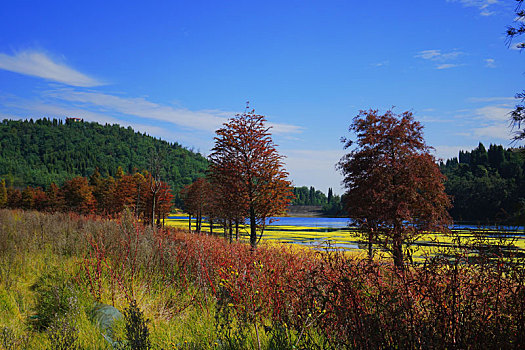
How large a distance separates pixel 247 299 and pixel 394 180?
13.5 metres

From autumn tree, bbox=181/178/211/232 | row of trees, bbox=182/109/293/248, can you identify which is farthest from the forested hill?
row of trees, bbox=182/109/293/248

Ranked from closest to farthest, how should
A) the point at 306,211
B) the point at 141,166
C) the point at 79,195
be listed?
the point at 79,195, the point at 306,211, the point at 141,166

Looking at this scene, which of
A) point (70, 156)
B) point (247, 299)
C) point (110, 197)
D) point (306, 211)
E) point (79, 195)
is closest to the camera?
point (247, 299)

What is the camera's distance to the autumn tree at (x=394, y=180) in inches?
591

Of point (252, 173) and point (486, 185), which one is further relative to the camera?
point (486, 185)

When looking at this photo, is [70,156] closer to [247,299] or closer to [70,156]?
[70,156]

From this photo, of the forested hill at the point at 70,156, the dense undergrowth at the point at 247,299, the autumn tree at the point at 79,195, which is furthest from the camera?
the forested hill at the point at 70,156

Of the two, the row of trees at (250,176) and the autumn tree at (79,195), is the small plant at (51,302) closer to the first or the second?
the row of trees at (250,176)

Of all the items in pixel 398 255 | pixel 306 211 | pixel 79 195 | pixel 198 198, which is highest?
pixel 79 195

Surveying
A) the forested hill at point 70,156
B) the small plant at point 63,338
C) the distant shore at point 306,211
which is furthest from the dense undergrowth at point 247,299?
the distant shore at point 306,211

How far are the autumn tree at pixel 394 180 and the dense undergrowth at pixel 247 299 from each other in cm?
909

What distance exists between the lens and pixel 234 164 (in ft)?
60.1

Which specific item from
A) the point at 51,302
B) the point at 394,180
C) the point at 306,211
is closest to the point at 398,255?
the point at 51,302

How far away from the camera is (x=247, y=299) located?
3.73 meters
